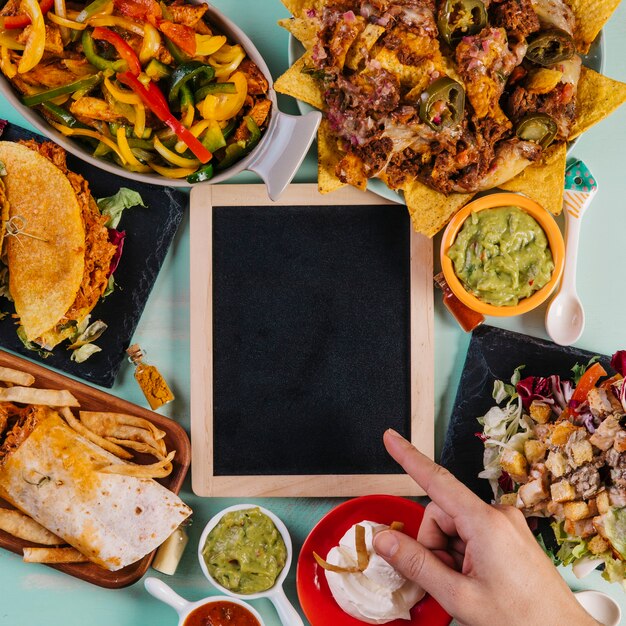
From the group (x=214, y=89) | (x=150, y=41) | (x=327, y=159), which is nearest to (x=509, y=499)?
(x=327, y=159)

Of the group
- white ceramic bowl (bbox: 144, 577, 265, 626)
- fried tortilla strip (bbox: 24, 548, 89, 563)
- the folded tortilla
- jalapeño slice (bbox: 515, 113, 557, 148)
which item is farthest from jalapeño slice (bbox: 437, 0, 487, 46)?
fried tortilla strip (bbox: 24, 548, 89, 563)

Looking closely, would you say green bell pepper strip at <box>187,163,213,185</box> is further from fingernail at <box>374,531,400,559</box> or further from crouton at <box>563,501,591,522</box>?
crouton at <box>563,501,591,522</box>

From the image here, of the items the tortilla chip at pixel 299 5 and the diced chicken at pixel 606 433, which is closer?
the diced chicken at pixel 606 433

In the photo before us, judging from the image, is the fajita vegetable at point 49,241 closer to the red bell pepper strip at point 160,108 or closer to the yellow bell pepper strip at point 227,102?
the red bell pepper strip at point 160,108

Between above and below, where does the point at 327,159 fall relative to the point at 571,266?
above

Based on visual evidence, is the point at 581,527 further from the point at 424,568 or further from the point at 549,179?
the point at 549,179

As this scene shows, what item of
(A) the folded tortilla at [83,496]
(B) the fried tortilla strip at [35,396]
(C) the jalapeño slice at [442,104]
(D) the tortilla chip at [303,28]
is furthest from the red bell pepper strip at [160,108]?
(A) the folded tortilla at [83,496]

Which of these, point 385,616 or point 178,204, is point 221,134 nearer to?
point 178,204
